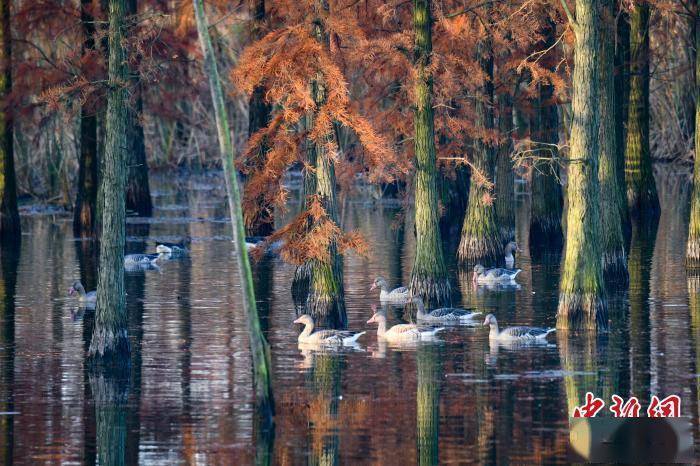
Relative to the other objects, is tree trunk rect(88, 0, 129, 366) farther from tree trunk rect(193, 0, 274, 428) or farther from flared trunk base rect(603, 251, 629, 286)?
flared trunk base rect(603, 251, 629, 286)

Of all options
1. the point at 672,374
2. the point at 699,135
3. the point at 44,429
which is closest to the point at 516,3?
the point at 699,135

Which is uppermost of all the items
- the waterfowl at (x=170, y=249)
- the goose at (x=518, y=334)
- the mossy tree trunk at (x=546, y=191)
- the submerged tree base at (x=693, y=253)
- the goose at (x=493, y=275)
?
the mossy tree trunk at (x=546, y=191)

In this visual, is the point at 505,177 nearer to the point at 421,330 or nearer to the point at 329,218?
the point at 329,218

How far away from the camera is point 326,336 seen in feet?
79.7

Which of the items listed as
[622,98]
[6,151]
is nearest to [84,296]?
[6,151]

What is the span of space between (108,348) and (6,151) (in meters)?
21.9

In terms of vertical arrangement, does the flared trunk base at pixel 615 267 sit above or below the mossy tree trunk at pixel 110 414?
above

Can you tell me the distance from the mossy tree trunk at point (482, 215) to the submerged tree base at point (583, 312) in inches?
412

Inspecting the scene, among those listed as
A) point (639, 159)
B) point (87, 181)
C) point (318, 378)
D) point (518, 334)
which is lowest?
point (318, 378)

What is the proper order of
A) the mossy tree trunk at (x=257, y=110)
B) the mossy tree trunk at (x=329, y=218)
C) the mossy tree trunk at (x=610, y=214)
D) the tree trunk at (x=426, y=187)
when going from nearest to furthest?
1. the mossy tree trunk at (x=329, y=218)
2. the tree trunk at (x=426, y=187)
3. the mossy tree trunk at (x=610, y=214)
4. the mossy tree trunk at (x=257, y=110)

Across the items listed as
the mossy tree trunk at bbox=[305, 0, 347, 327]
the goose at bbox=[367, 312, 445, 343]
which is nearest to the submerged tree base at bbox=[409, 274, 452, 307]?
the mossy tree trunk at bbox=[305, 0, 347, 327]

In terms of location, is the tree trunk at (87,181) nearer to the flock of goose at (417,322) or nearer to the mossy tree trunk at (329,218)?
the flock of goose at (417,322)

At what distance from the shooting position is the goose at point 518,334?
24203 mm

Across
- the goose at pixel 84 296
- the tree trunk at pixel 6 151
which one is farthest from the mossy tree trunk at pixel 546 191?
the tree trunk at pixel 6 151
